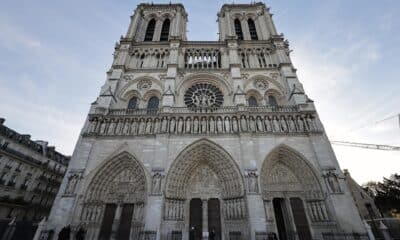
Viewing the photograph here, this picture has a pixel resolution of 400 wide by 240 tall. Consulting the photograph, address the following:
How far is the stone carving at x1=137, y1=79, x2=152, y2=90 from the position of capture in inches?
615

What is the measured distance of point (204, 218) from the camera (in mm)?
10445

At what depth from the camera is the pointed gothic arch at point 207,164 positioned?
10641 mm

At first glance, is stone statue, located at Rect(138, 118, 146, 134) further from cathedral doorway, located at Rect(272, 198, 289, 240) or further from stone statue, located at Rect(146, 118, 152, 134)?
cathedral doorway, located at Rect(272, 198, 289, 240)

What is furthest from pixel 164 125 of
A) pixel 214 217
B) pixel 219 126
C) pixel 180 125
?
pixel 214 217

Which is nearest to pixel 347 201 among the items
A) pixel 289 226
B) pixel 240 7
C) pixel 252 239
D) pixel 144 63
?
pixel 289 226

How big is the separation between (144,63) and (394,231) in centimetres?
2093

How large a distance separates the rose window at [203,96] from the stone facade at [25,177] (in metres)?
14.9

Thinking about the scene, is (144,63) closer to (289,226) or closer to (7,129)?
(7,129)

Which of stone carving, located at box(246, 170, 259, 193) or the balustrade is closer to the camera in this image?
stone carving, located at box(246, 170, 259, 193)

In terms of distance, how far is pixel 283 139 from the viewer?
11781mm

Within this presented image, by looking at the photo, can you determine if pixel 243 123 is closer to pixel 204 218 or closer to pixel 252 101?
pixel 252 101

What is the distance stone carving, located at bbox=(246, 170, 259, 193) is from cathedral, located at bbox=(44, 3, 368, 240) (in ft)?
0.18

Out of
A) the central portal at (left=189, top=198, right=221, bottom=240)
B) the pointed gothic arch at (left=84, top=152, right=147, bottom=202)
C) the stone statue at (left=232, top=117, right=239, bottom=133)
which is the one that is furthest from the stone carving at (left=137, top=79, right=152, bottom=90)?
the central portal at (left=189, top=198, right=221, bottom=240)

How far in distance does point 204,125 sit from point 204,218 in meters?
5.61
